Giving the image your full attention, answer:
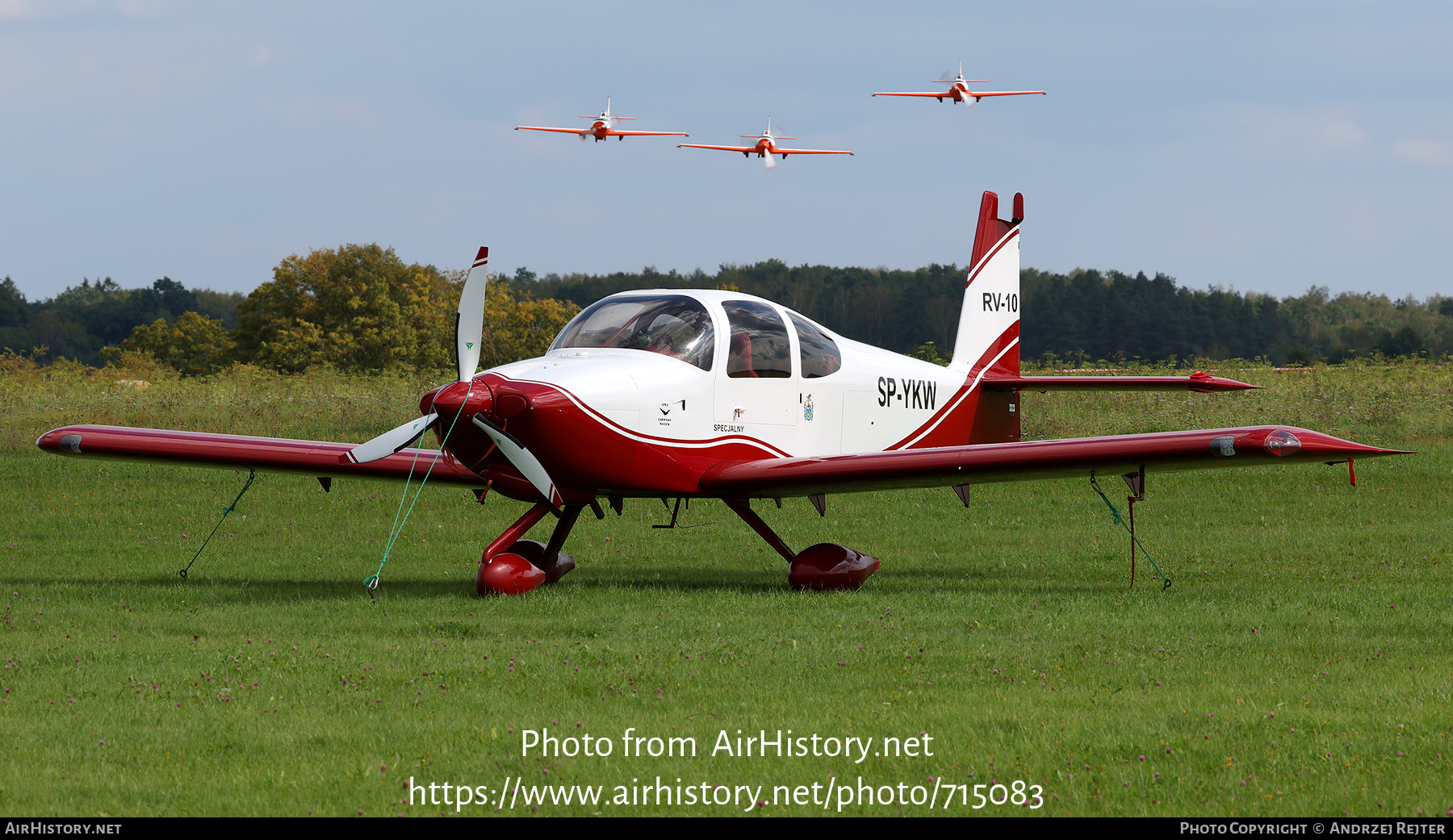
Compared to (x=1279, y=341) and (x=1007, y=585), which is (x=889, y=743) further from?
(x=1279, y=341)

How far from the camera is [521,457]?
11117mm

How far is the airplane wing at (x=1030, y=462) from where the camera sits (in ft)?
33.9

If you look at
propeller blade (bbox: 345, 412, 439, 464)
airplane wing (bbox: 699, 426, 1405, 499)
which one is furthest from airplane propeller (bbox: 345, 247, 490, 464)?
airplane wing (bbox: 699, 426, 1405, 499)

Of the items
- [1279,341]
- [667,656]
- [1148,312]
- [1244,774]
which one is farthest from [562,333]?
[1279,341]

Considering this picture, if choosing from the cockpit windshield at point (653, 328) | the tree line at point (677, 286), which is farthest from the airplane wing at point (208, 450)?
the tree line at point (677, 286)

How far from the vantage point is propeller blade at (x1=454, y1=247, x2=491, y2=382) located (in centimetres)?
1091

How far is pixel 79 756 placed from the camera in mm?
6016

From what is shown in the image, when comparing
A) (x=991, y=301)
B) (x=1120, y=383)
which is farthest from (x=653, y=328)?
(x=991, y=301)

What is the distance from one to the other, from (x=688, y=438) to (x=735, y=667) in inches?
168

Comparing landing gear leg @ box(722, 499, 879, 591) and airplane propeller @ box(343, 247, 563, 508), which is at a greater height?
airplane propeller @ box(343, 247, 563, 508)

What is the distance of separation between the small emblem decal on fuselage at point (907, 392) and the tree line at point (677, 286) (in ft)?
95.9

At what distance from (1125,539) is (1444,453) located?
39.9ft

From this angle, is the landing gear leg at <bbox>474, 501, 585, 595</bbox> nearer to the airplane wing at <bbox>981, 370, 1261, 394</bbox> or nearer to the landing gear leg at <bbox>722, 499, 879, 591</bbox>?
the landing gear leg at <bbox>722, 499, 879, 591</bbox>

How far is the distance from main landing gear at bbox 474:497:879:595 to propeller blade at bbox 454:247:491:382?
1.62 meters
